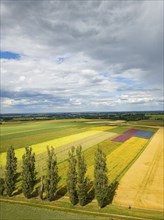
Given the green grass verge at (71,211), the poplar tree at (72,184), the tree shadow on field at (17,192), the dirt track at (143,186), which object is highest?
the poplar tree at (72,184)

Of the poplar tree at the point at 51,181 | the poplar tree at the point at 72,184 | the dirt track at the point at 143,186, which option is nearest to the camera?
the poplar tree at the point at 72,184

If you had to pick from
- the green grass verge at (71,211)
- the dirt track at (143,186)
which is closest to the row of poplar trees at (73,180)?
the green grass verge at (71,211)

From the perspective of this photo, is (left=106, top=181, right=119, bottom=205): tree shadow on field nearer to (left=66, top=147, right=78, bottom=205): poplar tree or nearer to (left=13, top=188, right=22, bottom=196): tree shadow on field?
(left=66, top=147, right=78, bottom=205): poplar tree

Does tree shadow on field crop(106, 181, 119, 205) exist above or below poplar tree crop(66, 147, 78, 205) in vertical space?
below

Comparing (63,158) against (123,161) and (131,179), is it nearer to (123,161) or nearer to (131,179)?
(123,161)

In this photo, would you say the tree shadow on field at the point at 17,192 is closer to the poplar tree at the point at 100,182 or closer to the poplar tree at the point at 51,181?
the poplar tree at the point at 51,181

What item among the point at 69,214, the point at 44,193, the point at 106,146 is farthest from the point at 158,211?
the point at 106,146

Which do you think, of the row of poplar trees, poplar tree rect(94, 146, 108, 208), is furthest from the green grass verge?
poplar tree rect(94, 146, 108, 208)

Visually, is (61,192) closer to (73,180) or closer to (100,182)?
(73,180)
